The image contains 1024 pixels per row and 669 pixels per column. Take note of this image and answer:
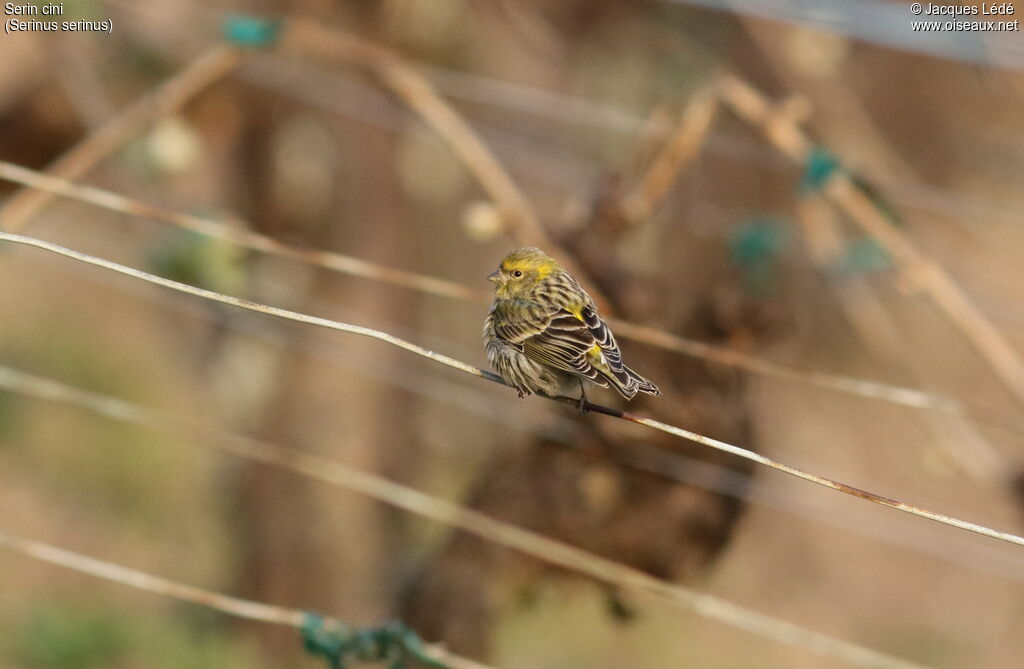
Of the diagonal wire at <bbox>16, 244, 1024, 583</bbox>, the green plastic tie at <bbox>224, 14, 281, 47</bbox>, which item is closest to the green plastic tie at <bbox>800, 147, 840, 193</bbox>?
the diagonal wire at <bbox>16, 244, 1024, 583</bbox>

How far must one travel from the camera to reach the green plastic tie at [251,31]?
4.77 meters

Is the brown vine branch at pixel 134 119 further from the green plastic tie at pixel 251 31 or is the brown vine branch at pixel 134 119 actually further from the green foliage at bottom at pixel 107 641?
the green foliage at bottom at pixel 107 641

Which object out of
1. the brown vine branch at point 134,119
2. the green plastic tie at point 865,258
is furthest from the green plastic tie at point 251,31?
the green plastic tie at point 865,258

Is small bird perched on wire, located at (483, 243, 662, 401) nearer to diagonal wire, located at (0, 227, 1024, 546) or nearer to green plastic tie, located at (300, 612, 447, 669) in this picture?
diagonal wire, located at (0, 227, 1024, 546)

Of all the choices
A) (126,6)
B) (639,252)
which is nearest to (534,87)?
(639,252)

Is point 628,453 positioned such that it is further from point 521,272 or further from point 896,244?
point 896,244

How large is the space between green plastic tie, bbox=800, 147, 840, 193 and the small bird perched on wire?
4.82 ft

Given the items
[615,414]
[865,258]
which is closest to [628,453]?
[865,258]

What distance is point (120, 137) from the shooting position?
4867 mm

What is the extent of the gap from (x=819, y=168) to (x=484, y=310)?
4.09 meters

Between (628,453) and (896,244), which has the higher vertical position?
(896,244)

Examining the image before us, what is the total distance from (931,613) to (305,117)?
514cm

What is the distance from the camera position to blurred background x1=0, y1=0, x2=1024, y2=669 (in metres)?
4.64

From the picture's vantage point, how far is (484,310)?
8.48 m
